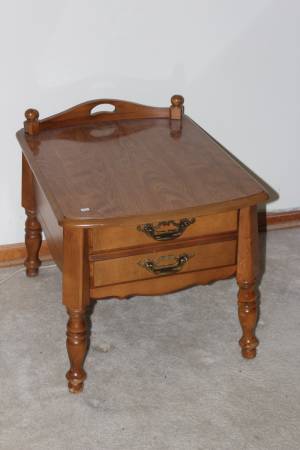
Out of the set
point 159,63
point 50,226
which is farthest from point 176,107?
point 50,226

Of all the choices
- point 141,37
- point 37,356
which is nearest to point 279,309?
point 37,356

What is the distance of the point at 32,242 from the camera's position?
230cm

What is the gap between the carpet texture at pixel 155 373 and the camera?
1.82 metres

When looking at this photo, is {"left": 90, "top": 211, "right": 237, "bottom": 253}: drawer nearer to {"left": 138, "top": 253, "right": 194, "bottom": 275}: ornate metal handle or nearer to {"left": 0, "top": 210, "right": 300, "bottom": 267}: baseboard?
{"left": 138, "top": 253, "right": 194, "bottom": 275}: ornate metal handle

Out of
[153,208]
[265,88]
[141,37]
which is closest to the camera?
[153,208]

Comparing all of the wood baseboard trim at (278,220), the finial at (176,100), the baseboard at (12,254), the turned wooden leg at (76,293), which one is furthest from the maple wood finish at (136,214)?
the wood baseboard trim at (278,220)

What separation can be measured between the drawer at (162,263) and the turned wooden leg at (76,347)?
0.28 feet

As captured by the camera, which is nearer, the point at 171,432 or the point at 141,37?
the point at 171,432

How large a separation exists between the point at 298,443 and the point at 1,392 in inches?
26.4

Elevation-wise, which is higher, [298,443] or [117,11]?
[117,11]

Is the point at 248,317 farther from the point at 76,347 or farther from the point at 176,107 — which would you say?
the point at 176,107

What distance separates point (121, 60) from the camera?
224cm

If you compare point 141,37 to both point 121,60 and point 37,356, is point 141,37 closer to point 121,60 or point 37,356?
point 121,60

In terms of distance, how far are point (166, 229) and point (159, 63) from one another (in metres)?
0.65
